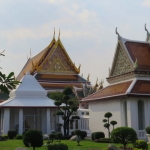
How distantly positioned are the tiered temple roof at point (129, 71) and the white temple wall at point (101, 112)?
406 mm

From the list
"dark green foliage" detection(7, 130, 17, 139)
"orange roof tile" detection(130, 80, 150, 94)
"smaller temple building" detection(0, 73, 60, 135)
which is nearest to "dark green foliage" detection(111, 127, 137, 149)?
"orange roof tile" detection(130, 80, 150, 94)

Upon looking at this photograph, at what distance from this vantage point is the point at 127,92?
48.8 ft

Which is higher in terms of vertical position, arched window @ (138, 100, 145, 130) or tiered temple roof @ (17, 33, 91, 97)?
tiered temple roof @ (17, 33, 91, 97)

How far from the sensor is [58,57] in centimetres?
3675

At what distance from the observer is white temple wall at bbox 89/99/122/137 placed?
1623 cm

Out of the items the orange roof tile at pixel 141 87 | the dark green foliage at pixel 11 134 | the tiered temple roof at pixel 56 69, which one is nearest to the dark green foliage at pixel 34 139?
the orange roof tile at pixel 141 87

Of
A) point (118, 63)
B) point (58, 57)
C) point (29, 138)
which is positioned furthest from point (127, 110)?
point (58, 57)

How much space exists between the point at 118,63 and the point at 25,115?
7.27 metres

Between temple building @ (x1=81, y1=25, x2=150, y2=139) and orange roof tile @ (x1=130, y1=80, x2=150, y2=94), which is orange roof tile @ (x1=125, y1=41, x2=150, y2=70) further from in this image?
orange roof tile @ (x1=130, y1=80, x2=150, y2=94)

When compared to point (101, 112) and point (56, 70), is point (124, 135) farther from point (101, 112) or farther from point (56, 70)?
point (56, 70)

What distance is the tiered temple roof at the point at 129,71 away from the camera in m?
15.8

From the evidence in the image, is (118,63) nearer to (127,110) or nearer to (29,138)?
(127,110)

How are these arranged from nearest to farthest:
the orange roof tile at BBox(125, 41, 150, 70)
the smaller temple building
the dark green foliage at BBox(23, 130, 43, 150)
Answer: the dark green foliage at BBox(23, 130, 43, 150) < the orange roof tile at BBox(125, 41, 150, 70) < the smaller temple building

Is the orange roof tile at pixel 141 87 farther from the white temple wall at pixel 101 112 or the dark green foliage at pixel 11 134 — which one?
the dark green foliage at pixel 11 134
